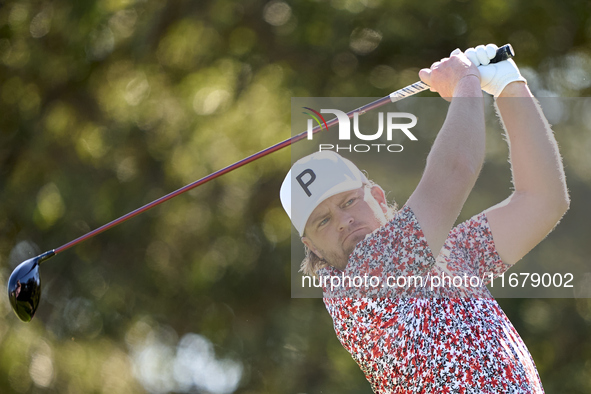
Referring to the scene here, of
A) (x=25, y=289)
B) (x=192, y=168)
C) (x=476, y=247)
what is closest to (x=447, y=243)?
(x=476, y=247)

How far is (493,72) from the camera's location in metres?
1.14

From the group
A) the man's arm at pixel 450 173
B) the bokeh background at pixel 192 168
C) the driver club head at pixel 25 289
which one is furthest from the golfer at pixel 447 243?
the bokeh background at pixel 192 168

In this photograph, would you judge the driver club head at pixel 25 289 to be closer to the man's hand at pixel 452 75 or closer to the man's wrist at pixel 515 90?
the man's hand at pixel 452 75

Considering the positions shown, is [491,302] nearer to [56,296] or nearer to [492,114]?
[492,114]

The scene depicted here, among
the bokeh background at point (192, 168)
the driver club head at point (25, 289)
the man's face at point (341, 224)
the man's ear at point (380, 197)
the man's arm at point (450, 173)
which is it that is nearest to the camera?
the man's arm at point (450, 173)

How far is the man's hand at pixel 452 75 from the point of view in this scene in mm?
1051

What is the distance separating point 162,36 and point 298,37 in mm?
656

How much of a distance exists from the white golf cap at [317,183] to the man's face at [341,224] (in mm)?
14

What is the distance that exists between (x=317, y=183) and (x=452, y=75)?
1.10 ft

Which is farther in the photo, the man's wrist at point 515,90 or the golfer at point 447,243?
the man's wrist at point 515,90

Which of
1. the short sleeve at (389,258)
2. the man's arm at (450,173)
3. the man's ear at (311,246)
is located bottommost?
the man's ear at (311,246)

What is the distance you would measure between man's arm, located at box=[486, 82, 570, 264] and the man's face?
0.74ft

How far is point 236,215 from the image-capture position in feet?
8.75

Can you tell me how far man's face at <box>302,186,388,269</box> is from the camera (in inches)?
46.0
